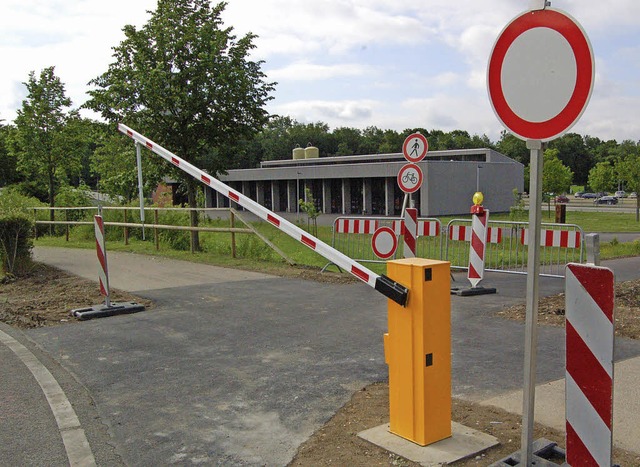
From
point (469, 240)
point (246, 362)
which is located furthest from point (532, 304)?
point (469, 240)

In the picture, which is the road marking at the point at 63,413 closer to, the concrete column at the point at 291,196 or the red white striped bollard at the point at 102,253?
the red white striped bollard at the point at 102,253

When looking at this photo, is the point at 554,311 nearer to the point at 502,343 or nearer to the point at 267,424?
the point at 502,343

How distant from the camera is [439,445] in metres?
4.00

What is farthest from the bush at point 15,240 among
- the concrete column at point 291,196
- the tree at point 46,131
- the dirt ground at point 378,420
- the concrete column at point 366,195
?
the concrete column at point 291,196

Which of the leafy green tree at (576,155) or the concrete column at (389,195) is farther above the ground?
the leafy green tree at (576,155)

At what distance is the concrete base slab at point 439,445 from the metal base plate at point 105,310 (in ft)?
18.1

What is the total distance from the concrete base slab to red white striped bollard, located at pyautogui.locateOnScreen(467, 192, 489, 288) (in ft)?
19.7

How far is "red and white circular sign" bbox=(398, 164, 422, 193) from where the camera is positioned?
1011 centimetres

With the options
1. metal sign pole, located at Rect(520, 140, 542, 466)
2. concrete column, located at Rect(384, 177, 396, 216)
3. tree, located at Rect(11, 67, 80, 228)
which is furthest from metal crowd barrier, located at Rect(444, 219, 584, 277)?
concrete column, located at Rect(384, 177, 396, 216)

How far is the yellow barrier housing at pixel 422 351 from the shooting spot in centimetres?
395

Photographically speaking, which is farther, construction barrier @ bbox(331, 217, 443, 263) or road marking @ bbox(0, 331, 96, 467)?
construction barrier @ bbox(331, 217, 443, 263)

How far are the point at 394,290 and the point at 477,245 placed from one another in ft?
21.4

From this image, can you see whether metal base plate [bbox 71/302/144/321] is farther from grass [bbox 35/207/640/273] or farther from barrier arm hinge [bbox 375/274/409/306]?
barrier arm hinge [bbox 375/274/409/306]

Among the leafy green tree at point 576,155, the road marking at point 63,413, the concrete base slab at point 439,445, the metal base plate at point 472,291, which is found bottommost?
the road marking at point 63,413
